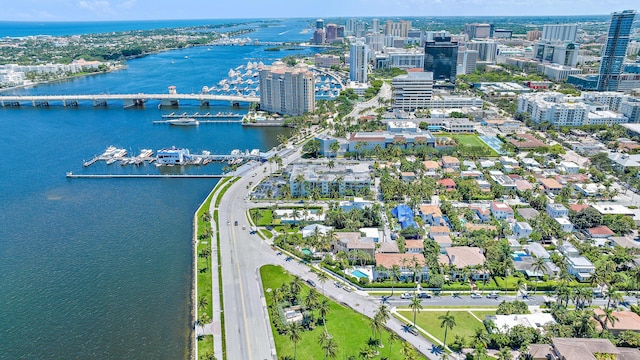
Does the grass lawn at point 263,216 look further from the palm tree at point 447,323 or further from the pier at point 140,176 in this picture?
the palm tree at point 447,323

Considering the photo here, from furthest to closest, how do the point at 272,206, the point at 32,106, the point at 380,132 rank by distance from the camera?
the point at 32,106
the point at 380,132
the point at 272,206

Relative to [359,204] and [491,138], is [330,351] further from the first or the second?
[491,138]

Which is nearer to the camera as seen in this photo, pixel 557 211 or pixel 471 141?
pixel 557 211

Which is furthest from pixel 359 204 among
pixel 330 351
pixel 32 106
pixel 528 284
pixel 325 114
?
pixel 32 106

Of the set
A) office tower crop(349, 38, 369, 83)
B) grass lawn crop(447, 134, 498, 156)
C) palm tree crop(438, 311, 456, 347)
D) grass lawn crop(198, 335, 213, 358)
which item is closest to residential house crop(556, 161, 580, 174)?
grass lawn crop(447, 134, 498, 156)

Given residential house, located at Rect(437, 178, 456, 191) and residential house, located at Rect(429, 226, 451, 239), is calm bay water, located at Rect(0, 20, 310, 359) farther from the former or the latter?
residential house, located at Rect(437, 178, 456, 191)

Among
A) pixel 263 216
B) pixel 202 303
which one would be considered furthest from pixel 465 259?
pixel 202 303

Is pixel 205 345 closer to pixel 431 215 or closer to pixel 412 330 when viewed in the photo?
pixel 412 330
